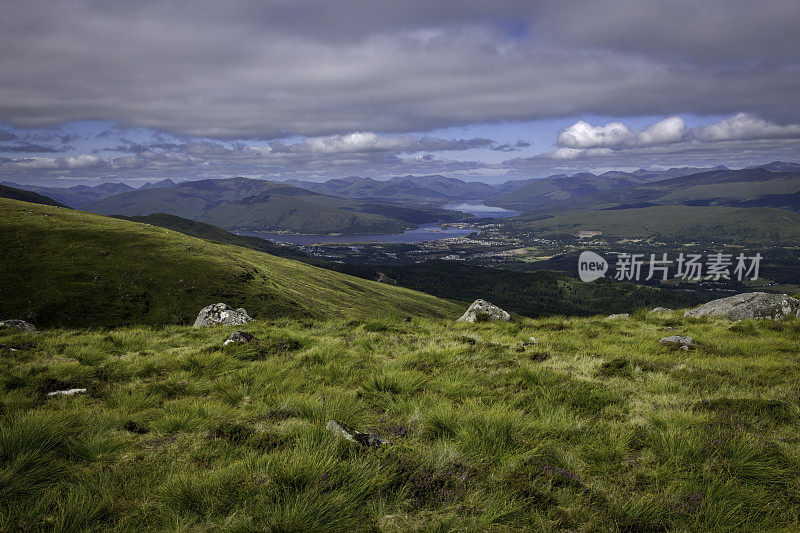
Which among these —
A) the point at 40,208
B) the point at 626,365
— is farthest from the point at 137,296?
the point at 40,208

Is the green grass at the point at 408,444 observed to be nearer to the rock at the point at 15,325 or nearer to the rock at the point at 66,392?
the rock at the point at 66,392

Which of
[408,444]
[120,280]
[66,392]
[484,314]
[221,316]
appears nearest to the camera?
[408,444]

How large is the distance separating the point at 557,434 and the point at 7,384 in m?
11.7

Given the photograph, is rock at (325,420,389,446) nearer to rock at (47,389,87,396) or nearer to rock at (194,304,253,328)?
rock at (47,389,87,396)

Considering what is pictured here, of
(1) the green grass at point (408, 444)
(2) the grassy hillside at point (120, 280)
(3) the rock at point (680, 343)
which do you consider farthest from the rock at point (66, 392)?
(2) the grassy hillside at point (120, 280)

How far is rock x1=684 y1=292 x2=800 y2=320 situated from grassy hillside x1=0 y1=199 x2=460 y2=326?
2716 inches

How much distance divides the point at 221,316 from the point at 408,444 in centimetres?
2325

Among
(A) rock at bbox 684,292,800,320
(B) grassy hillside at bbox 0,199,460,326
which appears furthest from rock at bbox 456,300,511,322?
(B) grassy hillside at bbox 0,199,460,326

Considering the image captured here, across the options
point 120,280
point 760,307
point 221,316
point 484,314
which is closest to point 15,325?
point 221,316

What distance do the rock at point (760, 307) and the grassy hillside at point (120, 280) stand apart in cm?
6898

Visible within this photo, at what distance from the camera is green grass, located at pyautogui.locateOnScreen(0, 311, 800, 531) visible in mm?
3662

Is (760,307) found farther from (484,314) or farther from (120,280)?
(120,280)

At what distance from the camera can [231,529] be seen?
130 inches

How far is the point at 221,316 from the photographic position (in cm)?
2438
